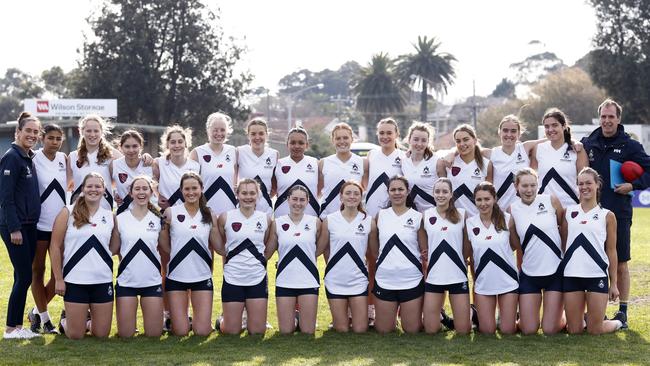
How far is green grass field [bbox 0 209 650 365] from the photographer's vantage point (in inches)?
248

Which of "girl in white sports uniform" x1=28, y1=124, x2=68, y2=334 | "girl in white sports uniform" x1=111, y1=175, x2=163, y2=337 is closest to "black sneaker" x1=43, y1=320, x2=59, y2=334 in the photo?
"girl in white sports uniform" x1=28, y1=124, x2=68, y2=334

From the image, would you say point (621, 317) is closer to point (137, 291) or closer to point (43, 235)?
point (137, 291)

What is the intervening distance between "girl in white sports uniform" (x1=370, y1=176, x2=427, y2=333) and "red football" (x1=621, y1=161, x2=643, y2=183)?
190 centimetres

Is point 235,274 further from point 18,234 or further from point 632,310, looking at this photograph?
point 632,310

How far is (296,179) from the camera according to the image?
8.09m

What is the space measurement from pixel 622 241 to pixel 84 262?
15.1 ft

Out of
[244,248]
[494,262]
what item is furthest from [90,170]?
[494,262]

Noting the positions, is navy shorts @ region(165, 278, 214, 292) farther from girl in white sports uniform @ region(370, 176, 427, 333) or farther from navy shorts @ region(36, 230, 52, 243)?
girl in white sports uniform @ region(370, 176, 427, 333)

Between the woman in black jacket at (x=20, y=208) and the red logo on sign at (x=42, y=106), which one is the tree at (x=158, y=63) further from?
the woman in black jacket at (x=20, y=208)

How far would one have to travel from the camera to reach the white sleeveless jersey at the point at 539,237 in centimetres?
727

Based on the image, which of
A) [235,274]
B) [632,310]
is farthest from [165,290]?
[632,310]

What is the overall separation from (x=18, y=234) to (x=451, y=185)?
11.6 ft

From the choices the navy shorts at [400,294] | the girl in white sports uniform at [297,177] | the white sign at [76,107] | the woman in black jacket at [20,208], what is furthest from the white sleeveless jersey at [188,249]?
the white sign at [76,107]

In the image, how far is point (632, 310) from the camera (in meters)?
8.52
